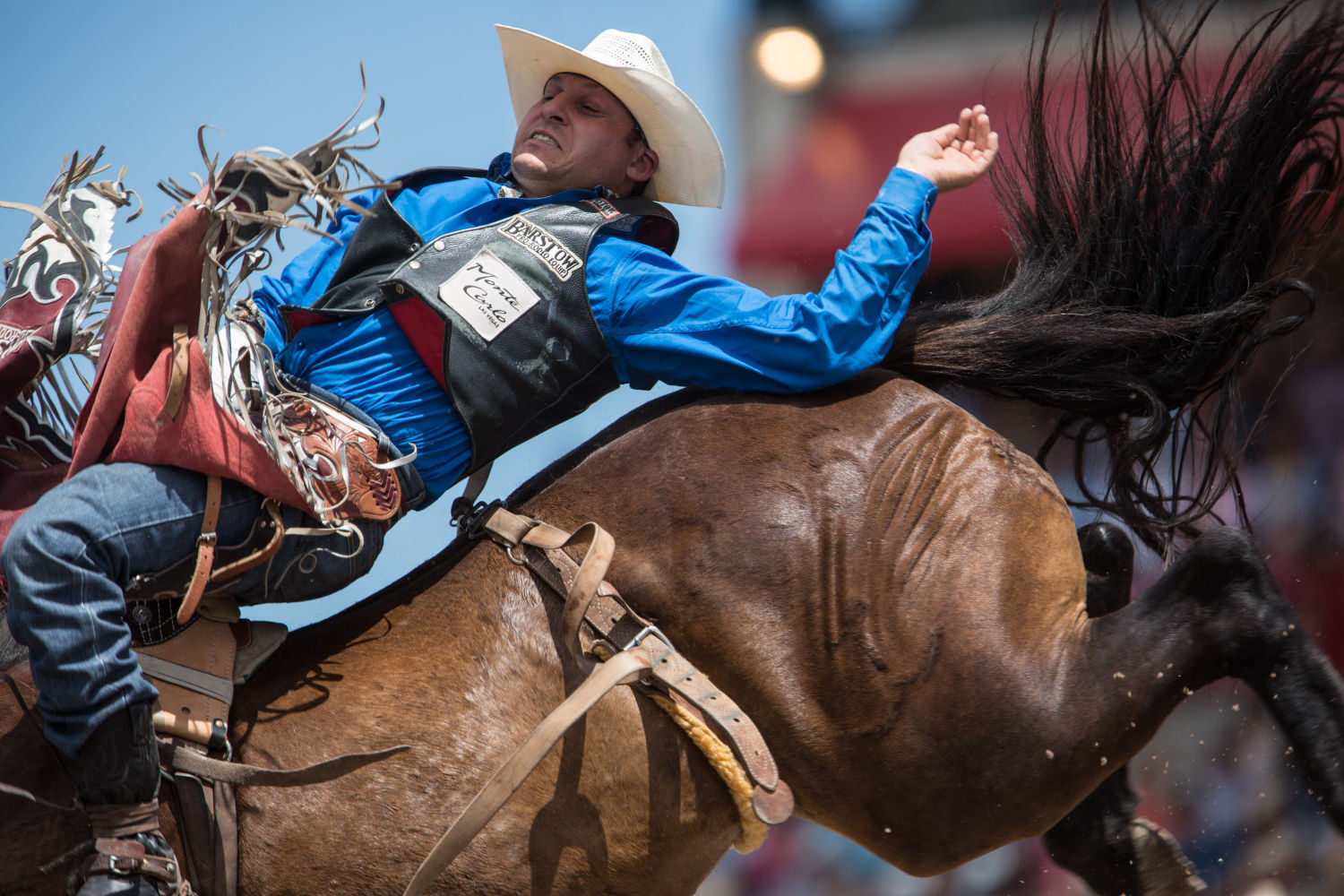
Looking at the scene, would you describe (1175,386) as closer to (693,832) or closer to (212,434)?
(693,832)

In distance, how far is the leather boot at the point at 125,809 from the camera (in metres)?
1.92

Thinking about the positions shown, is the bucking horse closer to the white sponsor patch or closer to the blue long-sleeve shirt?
the blue long-sleeve shirt

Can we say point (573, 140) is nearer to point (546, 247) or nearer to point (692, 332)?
point (546, 247)

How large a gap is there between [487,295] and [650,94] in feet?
2.18

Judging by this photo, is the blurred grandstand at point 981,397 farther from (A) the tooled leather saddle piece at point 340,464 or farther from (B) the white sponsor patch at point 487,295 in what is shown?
(A) the tooled leather saddle piece at point 340,464

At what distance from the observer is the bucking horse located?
211 cm

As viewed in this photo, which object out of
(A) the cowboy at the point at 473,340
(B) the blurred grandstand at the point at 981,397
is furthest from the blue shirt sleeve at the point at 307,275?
(B) the blurred grandstand at the point at 981,397

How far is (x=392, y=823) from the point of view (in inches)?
83.0

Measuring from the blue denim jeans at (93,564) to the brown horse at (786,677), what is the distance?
10.9 inches

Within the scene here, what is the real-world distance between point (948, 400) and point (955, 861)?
3.17ft

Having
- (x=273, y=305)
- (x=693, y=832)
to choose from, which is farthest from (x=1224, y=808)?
(x=273, y=305)

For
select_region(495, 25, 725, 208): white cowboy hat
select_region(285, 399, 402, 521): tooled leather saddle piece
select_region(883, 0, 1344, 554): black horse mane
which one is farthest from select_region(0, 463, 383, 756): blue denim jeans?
select_region(883, 0, 1344, 554): black horse mane

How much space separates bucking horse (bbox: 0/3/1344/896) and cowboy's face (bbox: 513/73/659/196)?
22.8 inches

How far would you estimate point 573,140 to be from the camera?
2580mm
